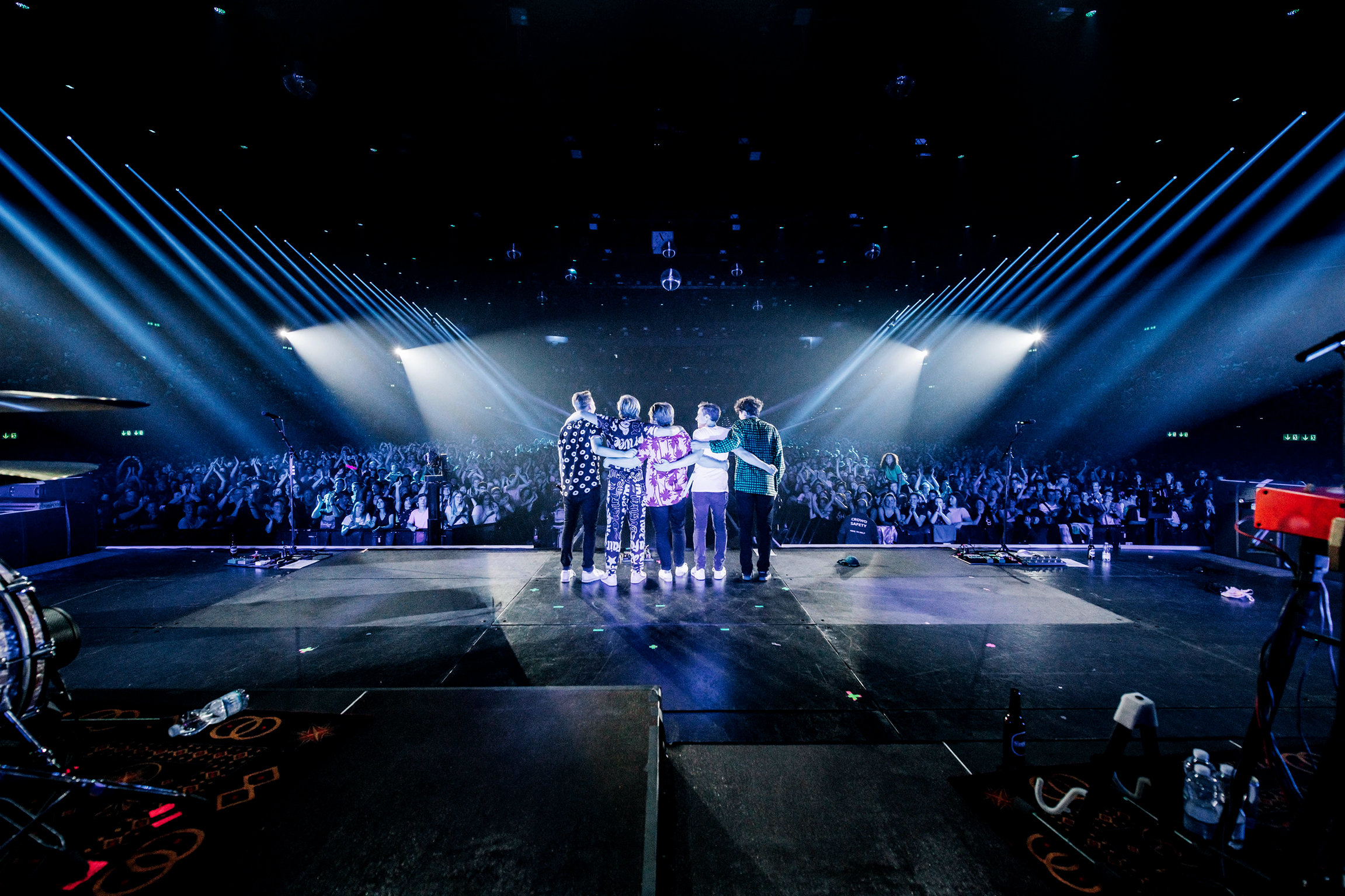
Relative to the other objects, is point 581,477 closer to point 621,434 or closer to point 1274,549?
point 621,434

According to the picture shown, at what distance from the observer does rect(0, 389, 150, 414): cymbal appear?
5.01 feet

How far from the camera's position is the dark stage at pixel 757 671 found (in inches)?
61.6

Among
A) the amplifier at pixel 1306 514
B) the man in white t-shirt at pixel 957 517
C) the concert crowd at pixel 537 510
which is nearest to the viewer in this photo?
the amplifier at pixel 1306 514

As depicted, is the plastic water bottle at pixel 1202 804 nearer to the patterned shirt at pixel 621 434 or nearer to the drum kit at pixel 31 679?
the drum kit at pixel 31 679

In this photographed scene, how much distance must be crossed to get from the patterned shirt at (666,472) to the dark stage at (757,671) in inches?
32.6

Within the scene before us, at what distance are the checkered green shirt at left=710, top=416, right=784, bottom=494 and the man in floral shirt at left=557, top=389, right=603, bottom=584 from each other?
1.13 m

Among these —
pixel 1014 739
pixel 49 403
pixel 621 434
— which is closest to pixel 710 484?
pixel 621 434

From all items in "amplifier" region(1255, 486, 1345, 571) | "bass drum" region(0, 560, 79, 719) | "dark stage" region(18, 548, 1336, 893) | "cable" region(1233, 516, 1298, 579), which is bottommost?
"dark stage" region(18, 548, 1336, 893)

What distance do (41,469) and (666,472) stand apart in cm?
→ 354

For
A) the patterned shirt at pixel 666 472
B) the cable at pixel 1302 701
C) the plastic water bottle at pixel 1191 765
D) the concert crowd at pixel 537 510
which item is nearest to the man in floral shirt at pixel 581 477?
the patterned shirt at pixel 666 472

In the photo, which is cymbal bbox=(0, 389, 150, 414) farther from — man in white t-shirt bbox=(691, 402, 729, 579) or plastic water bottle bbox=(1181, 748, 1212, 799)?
plastic water bottle bbox=(1181, 748, 1212, 799)

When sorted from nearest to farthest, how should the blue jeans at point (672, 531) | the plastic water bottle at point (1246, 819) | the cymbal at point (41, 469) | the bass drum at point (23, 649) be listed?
the plastic water bottle at point (1246, 819) → the bass drum at point (23, 649) → the cymbal at point (41, 469) → the blue jeans at point (672, 531)

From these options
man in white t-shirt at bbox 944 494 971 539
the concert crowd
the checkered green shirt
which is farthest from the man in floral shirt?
man in white t-shirt at bbox 944 494 971 539

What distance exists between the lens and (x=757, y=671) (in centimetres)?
286
